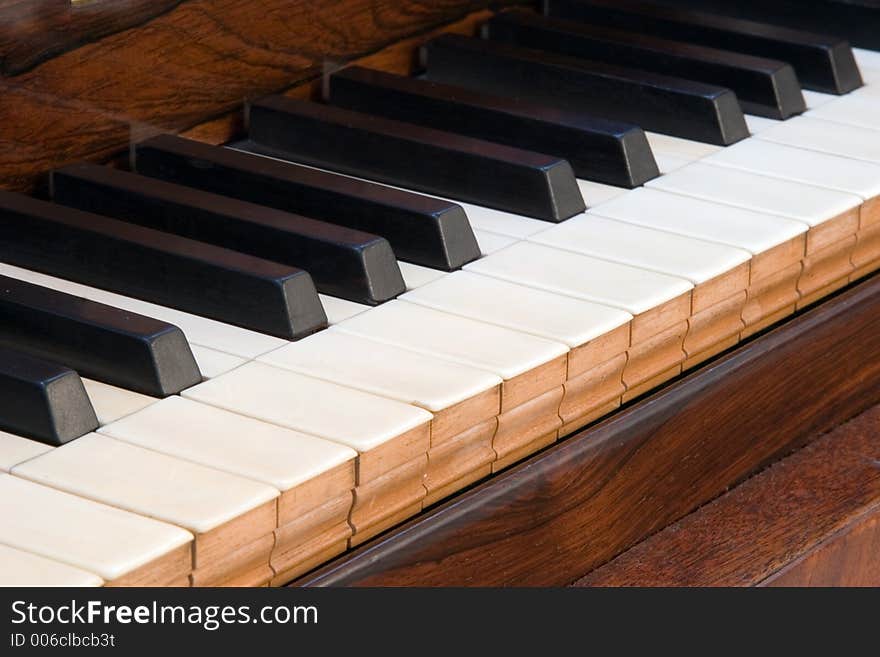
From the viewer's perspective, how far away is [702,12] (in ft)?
8.80

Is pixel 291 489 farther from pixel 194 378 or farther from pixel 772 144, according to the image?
pixel 772 144

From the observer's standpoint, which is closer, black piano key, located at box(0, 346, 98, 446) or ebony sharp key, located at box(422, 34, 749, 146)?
black piano key, located at box(0, 346, 98, 446)

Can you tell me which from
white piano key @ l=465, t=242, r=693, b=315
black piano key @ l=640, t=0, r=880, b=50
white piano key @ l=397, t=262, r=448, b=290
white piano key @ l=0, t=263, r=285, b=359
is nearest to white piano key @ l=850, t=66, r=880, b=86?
black piano key @ l=640, t=0, r=880, b=50

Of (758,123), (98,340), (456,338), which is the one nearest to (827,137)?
(758,123)

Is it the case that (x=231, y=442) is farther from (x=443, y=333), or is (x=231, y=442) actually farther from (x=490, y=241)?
(x=490, y=241)

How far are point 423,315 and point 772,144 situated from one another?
0.68 meters

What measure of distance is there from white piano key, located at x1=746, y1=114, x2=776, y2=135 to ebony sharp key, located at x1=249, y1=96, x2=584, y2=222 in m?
0.36

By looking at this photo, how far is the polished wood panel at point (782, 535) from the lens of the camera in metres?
1.74

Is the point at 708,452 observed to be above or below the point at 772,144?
below

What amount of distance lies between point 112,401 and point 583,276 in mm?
511

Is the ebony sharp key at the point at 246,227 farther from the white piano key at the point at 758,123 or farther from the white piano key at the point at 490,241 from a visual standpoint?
the white piano key at the point at 758,123

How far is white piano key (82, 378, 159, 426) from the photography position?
1465mm

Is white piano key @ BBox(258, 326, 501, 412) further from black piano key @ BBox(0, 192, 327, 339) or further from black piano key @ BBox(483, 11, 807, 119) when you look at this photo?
black piano key @ BBox(483, 11, 807, 119)
